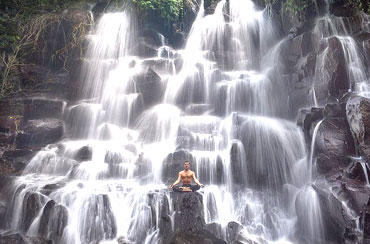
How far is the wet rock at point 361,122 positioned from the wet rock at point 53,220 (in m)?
8.65

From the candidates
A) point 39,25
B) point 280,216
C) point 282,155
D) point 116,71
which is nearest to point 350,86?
point 282,155

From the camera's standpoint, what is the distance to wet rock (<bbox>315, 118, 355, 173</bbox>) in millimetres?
8617

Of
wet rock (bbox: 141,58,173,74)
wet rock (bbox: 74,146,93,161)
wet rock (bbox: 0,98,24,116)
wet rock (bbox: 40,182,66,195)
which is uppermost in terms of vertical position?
wet rock (bbox: 141,58,173,74)

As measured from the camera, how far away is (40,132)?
1205cm

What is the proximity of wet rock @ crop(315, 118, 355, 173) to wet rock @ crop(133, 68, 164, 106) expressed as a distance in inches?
305

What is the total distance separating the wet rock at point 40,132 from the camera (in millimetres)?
11781

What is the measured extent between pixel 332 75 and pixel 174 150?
22.4 ft

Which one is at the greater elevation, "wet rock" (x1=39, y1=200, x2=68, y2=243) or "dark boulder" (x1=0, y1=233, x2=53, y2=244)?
"wet rock" (x1=39, y1=200, x2=68, y2=243)

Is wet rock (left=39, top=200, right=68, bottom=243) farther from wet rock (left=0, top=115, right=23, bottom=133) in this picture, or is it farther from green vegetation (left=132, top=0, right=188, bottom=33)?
green vegetation (left=132, top=0, right=188, bottom=33)

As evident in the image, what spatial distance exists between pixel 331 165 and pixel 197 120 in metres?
5.51

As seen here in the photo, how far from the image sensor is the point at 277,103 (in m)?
13.1

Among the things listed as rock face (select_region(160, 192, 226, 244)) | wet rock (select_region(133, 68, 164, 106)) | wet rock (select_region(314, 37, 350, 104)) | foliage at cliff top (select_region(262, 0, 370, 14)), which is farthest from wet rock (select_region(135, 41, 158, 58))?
rock face (select_region(160, 192, 226, 244))

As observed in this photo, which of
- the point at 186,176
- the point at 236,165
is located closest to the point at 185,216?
the point at 186,176

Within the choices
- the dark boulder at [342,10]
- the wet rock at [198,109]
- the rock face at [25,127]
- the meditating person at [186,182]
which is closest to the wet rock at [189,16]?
the wet rock at [198,109]
